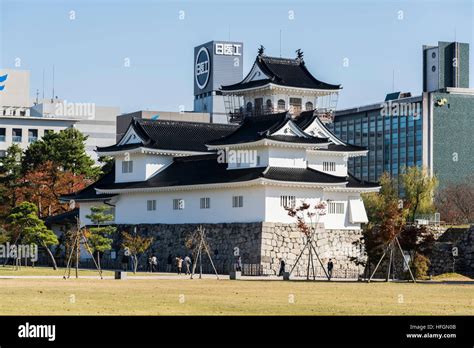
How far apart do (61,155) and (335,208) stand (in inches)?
1154

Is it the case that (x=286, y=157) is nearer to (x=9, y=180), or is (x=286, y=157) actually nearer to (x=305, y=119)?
(x=305, y=119)

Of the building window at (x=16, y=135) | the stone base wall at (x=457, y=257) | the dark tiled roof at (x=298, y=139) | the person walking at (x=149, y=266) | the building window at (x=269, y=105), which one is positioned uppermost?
the building window at (x=16, y=135)

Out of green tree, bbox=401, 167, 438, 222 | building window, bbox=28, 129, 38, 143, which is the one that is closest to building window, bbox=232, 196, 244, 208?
green tree, bbox=401, 167, 438, 222

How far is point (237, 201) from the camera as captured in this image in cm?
6950

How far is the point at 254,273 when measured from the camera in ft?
218

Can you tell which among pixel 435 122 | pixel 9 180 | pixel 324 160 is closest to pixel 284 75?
pixel 324 160

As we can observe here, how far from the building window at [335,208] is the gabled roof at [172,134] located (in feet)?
32.9

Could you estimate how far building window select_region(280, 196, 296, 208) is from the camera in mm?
68562

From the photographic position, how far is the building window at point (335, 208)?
7394cm

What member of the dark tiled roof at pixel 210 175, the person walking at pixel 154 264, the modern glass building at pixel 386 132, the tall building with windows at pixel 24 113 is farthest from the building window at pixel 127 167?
the modern glass building at pixel 386 132

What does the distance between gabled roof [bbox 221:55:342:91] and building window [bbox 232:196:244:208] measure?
11569 mm

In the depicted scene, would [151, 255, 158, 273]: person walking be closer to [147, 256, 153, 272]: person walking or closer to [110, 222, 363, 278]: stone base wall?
[147, 256, 153, 272]: person walking

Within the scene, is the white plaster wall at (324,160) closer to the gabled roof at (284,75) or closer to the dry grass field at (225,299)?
the gabled roof at (284,75)
